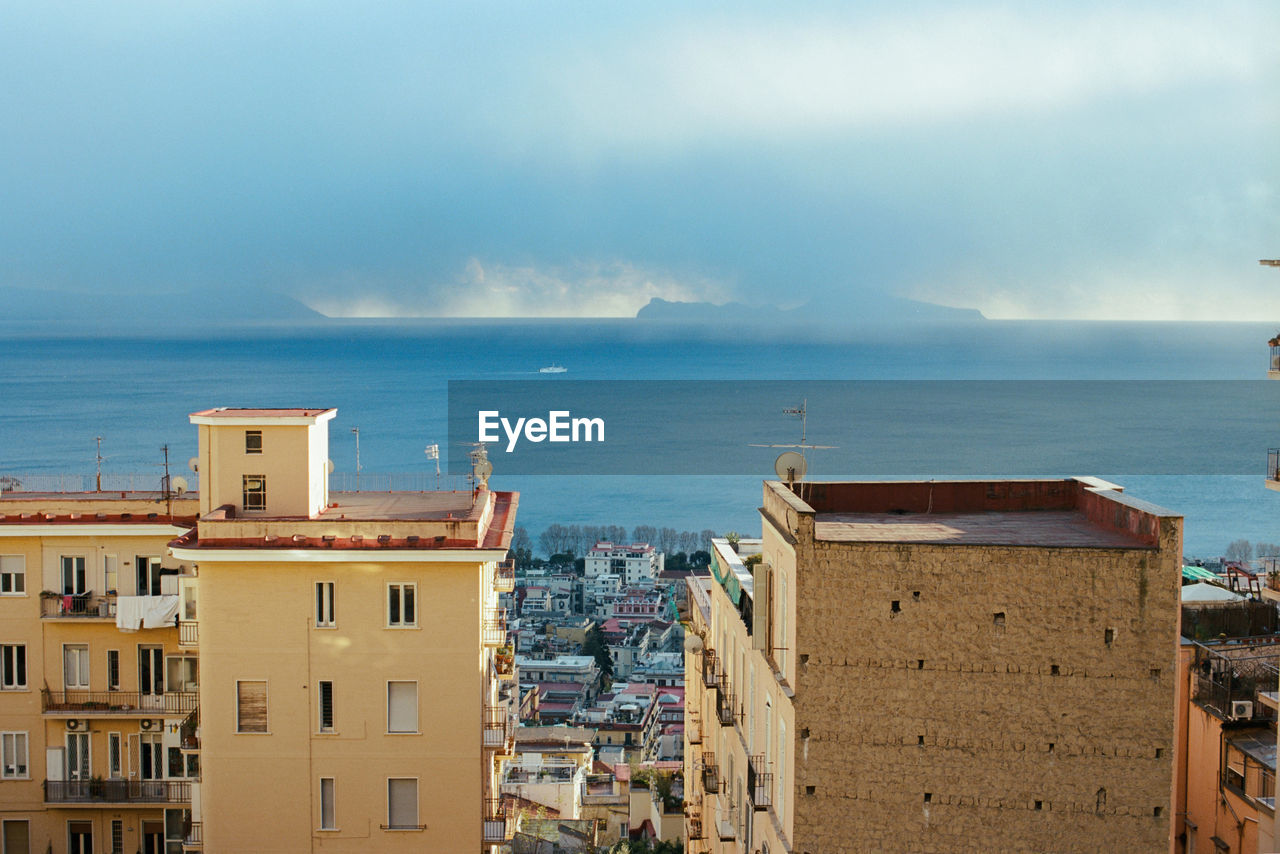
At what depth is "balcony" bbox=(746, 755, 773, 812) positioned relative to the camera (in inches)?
564

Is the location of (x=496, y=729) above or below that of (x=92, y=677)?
below

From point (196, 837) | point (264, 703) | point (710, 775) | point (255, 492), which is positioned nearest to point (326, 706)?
point (264, 703)

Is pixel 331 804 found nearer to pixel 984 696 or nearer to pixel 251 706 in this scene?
pixel 251 706

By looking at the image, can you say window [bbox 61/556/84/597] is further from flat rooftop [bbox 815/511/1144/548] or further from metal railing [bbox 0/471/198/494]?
flat rooftop [bbox 815/511/1144/548]

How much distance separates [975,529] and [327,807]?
8.49 metres

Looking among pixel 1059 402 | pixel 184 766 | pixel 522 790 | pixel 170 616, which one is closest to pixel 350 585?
pixel 170 616

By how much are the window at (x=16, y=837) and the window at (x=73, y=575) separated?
11.0ft

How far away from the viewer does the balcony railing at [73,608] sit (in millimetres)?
→ 17995

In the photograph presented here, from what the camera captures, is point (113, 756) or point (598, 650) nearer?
point (113, 756)

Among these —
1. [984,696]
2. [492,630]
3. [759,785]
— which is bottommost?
[759,785]

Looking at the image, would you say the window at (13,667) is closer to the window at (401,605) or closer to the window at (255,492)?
the window at (255,492)

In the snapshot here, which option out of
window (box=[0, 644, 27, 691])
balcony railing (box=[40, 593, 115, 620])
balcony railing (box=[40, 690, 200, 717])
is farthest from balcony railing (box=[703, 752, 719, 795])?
window (box=[0, 644, 27, 691])

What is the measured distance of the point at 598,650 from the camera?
8544 centimetres

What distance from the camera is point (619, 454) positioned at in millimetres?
168125
